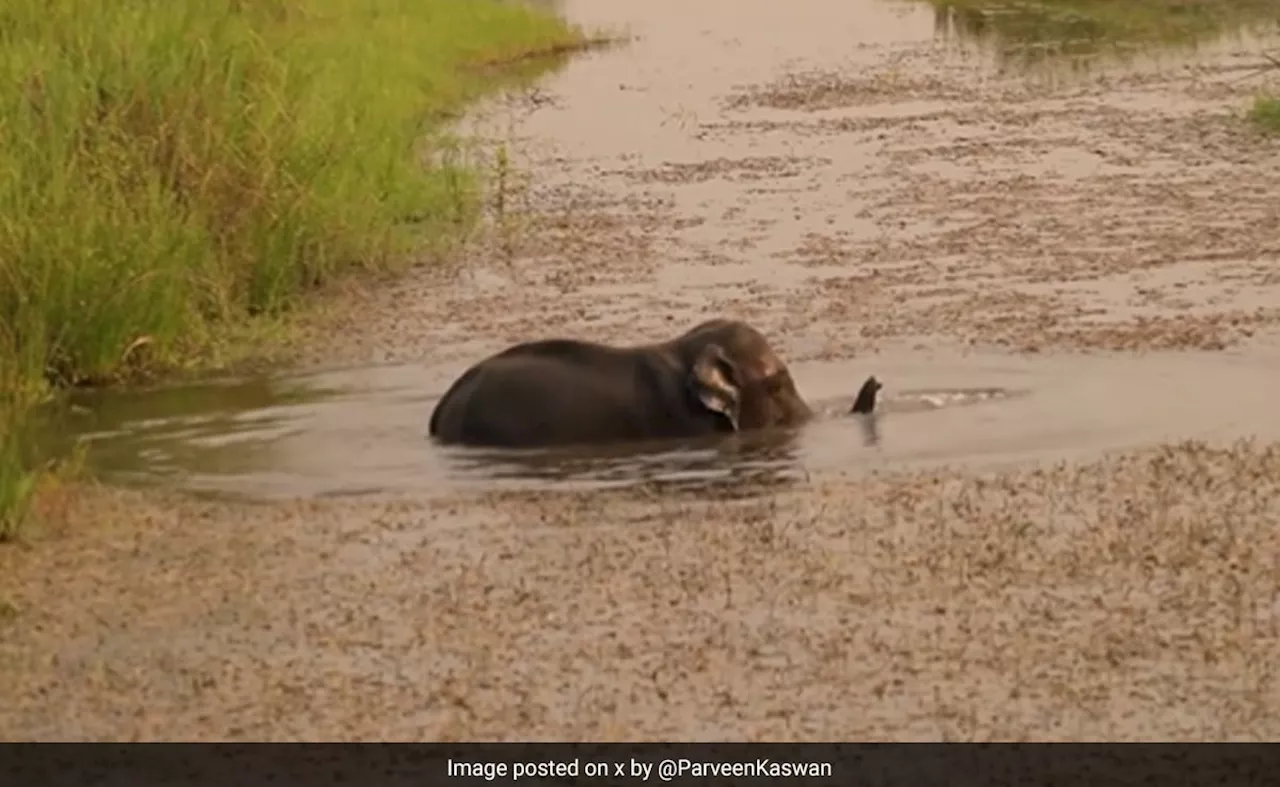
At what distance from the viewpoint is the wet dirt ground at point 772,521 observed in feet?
20.4

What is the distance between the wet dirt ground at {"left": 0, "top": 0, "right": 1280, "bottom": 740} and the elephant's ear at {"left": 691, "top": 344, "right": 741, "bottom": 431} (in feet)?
1.11

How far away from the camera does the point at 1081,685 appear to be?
6148mm

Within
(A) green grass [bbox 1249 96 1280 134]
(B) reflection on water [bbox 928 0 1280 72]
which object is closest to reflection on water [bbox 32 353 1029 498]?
(A) green grass [bbox 1249 96 1280 134]

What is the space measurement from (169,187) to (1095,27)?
774 inches

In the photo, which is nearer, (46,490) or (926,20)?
(46,490)

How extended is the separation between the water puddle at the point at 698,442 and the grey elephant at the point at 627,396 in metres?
0.13

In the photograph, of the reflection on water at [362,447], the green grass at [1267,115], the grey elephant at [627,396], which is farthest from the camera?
the green grass at [1267,115]

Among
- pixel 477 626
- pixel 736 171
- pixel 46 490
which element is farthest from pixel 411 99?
pixel 477 626

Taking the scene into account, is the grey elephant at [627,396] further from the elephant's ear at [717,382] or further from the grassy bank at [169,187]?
the grassy bank at [169,187]

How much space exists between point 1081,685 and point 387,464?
391 centimetres

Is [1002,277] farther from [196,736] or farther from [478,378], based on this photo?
[196,736]
